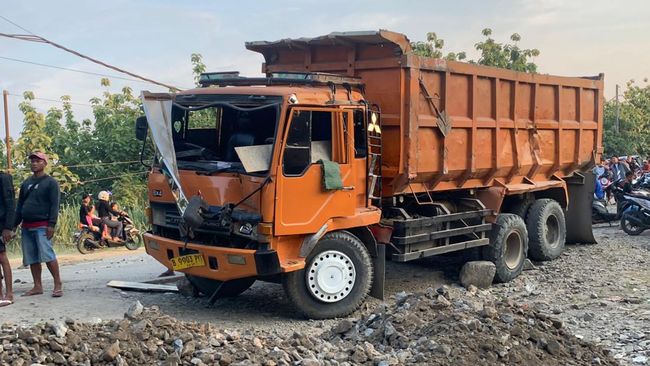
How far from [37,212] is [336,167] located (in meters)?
3.23

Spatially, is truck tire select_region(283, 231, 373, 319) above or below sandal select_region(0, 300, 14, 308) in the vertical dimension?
above

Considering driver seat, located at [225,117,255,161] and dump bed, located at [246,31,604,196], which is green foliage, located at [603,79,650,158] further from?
driver seat, located at [225,117,255,161]

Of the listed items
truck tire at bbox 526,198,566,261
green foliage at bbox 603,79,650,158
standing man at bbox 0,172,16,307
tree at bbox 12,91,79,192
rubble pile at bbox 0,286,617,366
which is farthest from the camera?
green foliage at bbox 603,79,650,158

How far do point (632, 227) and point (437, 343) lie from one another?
8.85 metres

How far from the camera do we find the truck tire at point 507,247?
9.08 m

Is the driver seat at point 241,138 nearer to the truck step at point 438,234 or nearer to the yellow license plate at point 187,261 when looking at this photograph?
the yellow license plate at point 187,261

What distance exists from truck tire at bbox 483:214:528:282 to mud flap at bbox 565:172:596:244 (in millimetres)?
2304

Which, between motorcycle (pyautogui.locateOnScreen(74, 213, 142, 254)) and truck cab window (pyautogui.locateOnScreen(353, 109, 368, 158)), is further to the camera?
motorcycle (pyautogui.locateOnScreen(74, 213, 142, 254))

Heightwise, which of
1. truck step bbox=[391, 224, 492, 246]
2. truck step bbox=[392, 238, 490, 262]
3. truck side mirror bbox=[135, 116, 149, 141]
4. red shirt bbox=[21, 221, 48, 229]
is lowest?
truck step bbox=[392, 238, 490, 262]

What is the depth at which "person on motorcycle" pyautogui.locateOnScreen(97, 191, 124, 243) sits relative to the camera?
14.0 meters

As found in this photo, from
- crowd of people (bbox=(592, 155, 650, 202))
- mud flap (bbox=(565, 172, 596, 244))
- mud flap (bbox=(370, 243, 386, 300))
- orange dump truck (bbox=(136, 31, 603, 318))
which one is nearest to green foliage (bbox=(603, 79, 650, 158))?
crowd of people (bbox=(592, 155, 650, 202))

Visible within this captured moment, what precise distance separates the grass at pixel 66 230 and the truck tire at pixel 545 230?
28.5 feet

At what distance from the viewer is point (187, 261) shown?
22.5ft

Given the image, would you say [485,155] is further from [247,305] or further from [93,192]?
[93,192]
